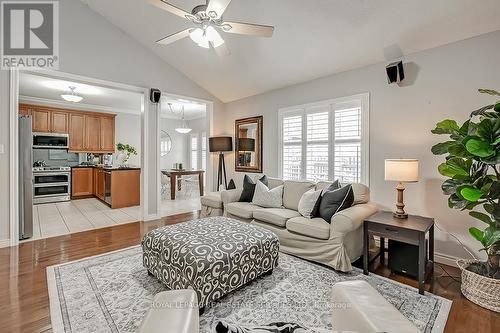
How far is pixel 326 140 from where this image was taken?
3938 millimetres

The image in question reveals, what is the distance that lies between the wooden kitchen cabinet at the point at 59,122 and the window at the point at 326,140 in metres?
6.01

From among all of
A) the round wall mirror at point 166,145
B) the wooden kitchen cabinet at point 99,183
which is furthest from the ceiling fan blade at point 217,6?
the round wall mirror at point 166,145

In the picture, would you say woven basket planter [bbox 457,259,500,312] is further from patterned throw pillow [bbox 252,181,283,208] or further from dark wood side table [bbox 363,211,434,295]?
patterned throw pillow [bbox 252,181,283,208]

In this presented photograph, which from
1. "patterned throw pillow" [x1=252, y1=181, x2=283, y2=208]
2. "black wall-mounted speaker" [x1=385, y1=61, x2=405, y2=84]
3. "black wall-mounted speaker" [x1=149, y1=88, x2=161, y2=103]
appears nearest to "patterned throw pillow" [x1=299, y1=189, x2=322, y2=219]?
"patterned throw pillow" [x1=252, y1=181, x2=283, y2=208]

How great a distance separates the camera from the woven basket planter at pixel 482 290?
2000 mm

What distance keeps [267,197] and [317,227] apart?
1.10 metres

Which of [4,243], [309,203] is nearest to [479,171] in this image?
[309,203]

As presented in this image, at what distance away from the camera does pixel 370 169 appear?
3459mm

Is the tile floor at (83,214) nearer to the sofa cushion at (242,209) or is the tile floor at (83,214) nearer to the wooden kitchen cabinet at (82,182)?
the wooden kitchen cabinet at (82,182)

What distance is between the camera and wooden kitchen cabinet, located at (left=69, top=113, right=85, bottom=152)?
270 inches

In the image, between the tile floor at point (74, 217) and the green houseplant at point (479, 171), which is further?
the tile floor at point (74, 217)

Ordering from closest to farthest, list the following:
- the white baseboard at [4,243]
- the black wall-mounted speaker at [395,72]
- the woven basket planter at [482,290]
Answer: the woven basket planter at [482,290], the black wall-mounted speaker at [395,72], the white baseboard at [4,243]

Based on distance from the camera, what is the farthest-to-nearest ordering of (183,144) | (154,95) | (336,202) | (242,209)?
(183,144) → (154,95) → (242,209) → (336,202)

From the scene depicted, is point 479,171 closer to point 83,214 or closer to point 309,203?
point 309,203
